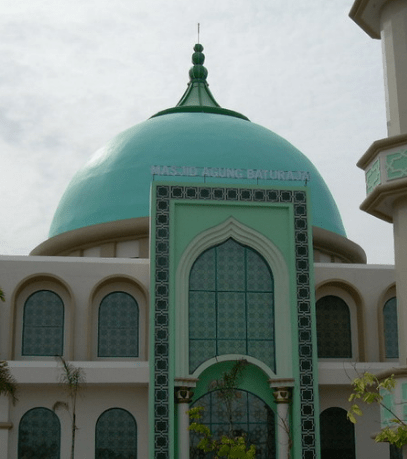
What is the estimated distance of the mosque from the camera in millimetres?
22125

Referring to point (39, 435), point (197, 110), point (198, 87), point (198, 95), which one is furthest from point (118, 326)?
point (198, 87)

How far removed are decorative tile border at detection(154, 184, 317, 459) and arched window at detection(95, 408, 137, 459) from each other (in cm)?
146

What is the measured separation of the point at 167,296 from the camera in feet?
73.6

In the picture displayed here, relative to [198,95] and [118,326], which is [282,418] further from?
[198,95]

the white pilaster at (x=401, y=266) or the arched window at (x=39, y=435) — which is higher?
the white pilaster at (x=401, y=266)

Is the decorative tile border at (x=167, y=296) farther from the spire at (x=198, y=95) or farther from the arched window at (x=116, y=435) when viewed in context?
the spire at (x=198, y=95)

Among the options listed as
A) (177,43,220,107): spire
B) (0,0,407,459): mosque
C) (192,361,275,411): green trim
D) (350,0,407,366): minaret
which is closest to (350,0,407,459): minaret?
(350,0,407,366): minaret

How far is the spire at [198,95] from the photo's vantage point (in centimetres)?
3164

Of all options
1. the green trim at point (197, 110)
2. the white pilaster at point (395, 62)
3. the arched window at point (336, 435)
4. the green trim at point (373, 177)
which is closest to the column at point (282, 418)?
the arched window at point (336, 435)

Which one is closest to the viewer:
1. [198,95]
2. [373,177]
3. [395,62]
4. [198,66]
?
[373,177]

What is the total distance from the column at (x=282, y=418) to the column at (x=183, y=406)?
219 cm

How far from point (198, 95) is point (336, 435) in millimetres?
14741

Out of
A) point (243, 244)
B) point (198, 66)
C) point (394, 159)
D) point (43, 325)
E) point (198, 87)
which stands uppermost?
point (198, 66)

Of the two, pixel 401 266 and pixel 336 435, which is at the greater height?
pixel 401 266
